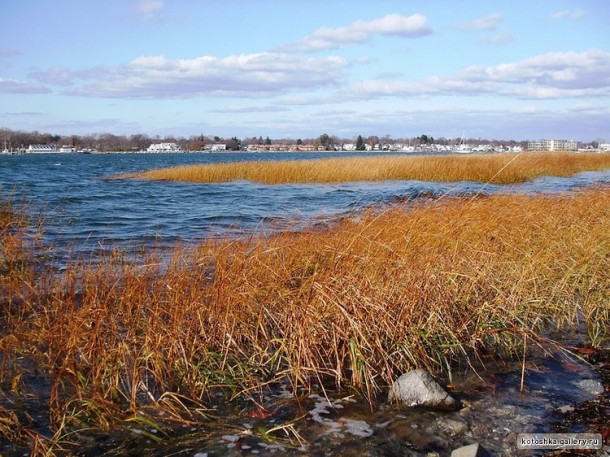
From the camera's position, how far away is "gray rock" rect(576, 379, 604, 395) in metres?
4.25

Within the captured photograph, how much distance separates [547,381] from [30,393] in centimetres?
440

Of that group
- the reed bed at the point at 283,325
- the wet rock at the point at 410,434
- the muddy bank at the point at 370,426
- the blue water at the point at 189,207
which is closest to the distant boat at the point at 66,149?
the blue water at the point at 189,207

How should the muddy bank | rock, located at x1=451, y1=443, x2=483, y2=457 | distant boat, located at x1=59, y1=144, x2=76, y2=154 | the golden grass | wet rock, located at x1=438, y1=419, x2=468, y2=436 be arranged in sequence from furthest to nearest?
distant boat, located at x1=59, y1=144, x2=76, y2=154
the golden grass
wet rock, located at x1=438, y1=419, x2=468, y2=436
the muddy bank
rock, located at x1=451, y1=443, x2=483, y2=457

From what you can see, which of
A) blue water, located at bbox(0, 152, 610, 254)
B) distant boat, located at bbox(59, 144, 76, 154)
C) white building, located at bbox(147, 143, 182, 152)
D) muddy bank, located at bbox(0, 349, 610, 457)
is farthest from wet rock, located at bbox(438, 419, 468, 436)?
white building, located at bbox(147, 143, 182, 152)

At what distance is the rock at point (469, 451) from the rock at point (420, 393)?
2.07 feet

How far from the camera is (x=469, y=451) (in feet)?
10.8

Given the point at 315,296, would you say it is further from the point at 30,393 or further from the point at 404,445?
the point at 30,393

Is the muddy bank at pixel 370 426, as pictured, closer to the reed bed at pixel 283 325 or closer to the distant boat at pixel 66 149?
the reed bed at pixel 283 325

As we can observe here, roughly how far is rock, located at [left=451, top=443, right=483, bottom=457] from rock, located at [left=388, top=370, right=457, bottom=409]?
0.63 metres

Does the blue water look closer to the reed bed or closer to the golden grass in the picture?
the golden grass

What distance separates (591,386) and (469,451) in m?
1.72

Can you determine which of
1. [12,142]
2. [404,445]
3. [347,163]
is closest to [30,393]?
[404,445]

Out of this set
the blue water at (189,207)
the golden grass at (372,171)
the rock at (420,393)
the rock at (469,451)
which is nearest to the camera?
the rock at (469,451)

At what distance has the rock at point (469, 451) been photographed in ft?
10.7
